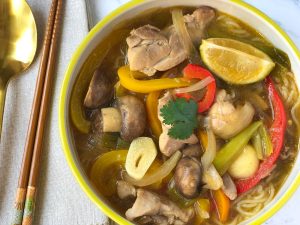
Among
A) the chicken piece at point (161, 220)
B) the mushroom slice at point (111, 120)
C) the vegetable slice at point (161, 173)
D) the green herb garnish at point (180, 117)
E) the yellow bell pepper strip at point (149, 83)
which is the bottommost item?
the chicken piece at point (161, 220)

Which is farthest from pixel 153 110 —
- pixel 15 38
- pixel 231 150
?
pixel 15 38

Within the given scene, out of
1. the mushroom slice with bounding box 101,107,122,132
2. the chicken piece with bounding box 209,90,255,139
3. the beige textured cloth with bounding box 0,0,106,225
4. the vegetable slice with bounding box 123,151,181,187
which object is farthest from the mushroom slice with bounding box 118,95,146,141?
the beige textured cloth with bounding box 0,0,106,225

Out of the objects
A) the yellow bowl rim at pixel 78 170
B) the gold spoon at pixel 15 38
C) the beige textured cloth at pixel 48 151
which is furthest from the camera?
the gold spoon at pixel 15 38

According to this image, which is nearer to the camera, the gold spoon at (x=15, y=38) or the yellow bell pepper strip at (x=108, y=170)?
the yellow bell pepper strip at (x=108, y=170)

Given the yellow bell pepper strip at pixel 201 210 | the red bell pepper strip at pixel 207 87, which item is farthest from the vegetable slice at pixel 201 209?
the red bell pepper strip at pixel 207 87

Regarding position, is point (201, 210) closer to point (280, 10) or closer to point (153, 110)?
point (153, 110)

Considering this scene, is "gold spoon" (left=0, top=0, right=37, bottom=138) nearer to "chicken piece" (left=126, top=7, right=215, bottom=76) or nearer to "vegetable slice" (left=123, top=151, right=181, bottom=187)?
"chicken piece" (left=126, top=7, right=215, bottom=76)

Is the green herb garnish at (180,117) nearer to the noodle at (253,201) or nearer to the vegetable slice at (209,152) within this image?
the vegetable slice at (209,152)
